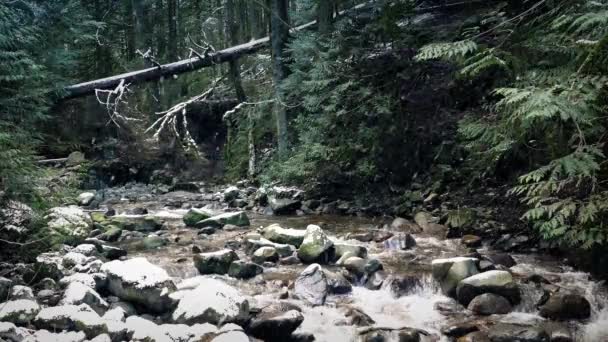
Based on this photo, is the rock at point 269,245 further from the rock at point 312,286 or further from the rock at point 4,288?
the rock at point 4,288

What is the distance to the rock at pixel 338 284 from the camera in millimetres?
5891

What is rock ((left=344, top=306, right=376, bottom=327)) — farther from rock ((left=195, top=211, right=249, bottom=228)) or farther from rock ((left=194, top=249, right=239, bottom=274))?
rock ((left=195, top=211, right=249, bottom=228))

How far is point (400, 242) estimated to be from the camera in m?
7.70

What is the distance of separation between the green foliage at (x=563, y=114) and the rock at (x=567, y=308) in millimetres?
628

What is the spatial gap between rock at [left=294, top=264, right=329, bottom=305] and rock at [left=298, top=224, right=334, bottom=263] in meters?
1.06

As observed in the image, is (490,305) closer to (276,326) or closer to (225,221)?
(276,326)

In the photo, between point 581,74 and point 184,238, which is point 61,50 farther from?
point 581,74

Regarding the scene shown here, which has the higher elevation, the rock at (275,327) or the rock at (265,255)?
the rock at (265,255)

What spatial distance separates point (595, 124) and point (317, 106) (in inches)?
282

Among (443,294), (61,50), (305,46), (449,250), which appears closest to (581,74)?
Result: (443,294)

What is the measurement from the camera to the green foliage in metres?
4.47

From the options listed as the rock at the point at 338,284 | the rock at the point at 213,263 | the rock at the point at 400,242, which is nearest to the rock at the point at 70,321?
the rock at the point at 213,263

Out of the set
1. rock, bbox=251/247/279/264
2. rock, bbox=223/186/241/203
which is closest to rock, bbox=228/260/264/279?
rock, bbox=251/247/279/264

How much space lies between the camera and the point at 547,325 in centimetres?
477
